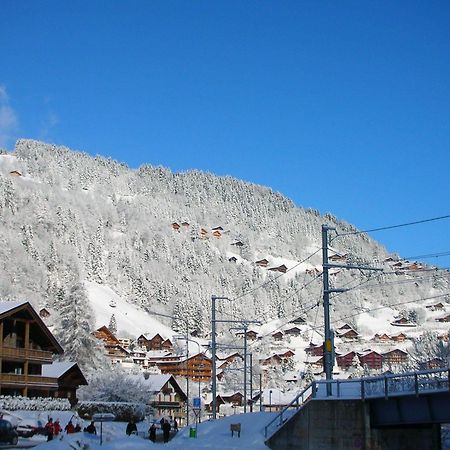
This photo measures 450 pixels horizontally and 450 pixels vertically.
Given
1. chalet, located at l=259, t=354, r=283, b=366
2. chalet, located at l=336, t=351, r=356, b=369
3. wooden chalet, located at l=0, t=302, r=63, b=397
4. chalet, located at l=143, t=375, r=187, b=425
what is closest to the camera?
wooden chalet, located at l=0, t=302, r=63, b=397

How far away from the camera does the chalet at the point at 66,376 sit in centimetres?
6812

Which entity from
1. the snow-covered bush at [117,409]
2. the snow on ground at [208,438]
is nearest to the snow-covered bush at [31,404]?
the snow on ground at [208,438]

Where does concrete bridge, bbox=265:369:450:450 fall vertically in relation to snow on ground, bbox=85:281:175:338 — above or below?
below

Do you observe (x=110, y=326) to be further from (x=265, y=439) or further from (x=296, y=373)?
(x=265, y=439)

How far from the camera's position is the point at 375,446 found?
118 ft

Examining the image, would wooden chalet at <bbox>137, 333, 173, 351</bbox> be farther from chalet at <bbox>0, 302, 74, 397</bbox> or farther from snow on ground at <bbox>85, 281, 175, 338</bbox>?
chalet at <bbox>0, 302, 74, 397</bbox>

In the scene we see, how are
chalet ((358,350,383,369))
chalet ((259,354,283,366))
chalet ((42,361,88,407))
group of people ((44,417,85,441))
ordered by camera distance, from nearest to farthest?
1. group of people ((44,417,85,441))
2. chalet ((42,361,88,407))
3. chalet ((358,350,383,369))
4. chalet ((259,354,283,366))

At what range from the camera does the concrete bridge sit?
109 feet

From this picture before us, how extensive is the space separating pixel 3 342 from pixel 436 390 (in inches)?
1511

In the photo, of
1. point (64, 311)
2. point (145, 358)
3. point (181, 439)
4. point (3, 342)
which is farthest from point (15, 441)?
point (145, 358)

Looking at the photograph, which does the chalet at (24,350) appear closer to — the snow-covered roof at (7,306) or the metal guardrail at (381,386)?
the snow-covered roof at (7,306)

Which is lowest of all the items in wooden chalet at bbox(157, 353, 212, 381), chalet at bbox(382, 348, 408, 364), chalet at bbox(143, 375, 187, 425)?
chalet at bbox(143, 375, 187, 425)

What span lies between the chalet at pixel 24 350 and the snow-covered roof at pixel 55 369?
85.4 inches

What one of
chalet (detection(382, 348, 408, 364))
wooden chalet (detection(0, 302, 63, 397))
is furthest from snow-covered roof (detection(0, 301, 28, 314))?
chalet (detection(382, 348, 408, 364))
